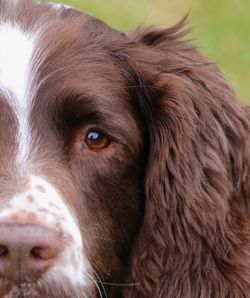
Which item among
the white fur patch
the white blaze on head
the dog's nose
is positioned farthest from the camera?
the white blaze on head

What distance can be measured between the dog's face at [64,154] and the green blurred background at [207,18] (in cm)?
569

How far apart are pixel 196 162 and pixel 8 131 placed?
909 mm

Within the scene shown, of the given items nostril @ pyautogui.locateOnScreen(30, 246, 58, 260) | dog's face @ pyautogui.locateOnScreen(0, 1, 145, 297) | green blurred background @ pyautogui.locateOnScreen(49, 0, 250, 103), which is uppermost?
green blurred background @ pyautogui.locateOnScreen(49, 0, 250, 103)

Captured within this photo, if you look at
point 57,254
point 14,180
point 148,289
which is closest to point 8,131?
point 14,180

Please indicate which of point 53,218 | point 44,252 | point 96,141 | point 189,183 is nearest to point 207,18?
point 189,183

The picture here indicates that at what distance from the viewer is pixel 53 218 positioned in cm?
482

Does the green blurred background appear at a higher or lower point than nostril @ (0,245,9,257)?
higher

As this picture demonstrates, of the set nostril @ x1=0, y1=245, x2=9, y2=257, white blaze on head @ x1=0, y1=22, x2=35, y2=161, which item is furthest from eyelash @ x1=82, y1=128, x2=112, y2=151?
nostril @ x1=0, y1=245, x2=9, y2=257

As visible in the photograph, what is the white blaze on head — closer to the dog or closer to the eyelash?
the dog

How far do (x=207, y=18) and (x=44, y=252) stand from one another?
26.3 feet

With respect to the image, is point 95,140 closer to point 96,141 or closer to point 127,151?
point 96,141

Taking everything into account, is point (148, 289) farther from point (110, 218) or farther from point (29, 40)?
point (29, 40)

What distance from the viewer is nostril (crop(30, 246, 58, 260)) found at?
4.71 meters

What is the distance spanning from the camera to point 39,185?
496cm
